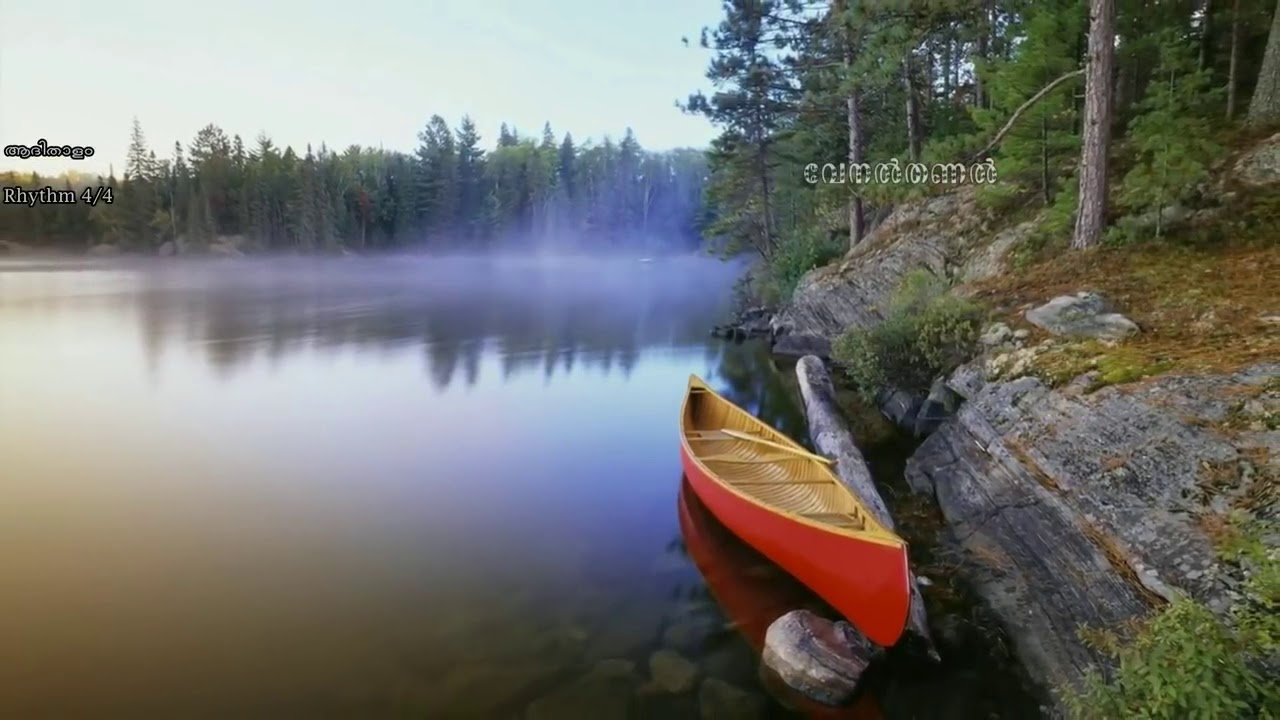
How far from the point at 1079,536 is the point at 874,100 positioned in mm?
17316

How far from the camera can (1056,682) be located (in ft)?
15.5

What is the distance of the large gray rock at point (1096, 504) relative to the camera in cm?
432

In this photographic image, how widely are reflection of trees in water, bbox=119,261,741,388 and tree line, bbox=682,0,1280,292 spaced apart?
702 cm

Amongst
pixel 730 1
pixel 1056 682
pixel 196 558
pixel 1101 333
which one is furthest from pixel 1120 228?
pixel 730 1

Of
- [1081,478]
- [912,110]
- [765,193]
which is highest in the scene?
[912,110]

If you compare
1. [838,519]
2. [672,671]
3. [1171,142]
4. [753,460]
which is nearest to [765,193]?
[1171,142]

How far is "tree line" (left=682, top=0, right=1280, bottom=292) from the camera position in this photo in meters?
9.09

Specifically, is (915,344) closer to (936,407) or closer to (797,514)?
(936,407)

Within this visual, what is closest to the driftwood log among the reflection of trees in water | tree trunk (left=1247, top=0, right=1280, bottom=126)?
the reflection of trees in water

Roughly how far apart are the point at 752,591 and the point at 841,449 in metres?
2.67

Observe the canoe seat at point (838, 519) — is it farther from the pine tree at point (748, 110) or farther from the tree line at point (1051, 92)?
the pine tree at point (748, 110)

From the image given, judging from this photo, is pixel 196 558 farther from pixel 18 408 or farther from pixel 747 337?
pixel 747 337

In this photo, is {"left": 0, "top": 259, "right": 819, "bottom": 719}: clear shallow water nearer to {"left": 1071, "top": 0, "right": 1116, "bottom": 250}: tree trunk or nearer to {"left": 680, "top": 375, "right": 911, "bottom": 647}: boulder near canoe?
{"left": 680, "top": 375, "right": 911, "bottom": 647}: boulder near canoe

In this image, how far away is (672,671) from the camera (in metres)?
5.32
